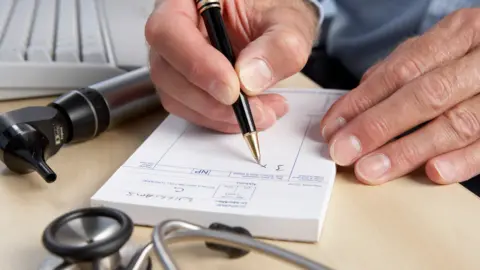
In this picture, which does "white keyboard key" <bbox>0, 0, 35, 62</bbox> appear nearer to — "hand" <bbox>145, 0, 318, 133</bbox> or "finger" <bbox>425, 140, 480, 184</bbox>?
"hand" <bbox>145, 0, 318, 133</bbox>

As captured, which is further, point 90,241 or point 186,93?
point 186,93

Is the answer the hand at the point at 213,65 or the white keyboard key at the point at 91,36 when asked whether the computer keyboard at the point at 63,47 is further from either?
the hand at the point at 213,65

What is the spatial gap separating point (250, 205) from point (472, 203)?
17cm

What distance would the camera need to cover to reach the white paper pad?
1.32ft

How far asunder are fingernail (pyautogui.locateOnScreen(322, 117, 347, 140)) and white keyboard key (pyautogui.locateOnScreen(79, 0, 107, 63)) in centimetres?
29

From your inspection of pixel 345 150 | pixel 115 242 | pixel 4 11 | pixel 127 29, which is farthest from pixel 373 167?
pixel 4 11

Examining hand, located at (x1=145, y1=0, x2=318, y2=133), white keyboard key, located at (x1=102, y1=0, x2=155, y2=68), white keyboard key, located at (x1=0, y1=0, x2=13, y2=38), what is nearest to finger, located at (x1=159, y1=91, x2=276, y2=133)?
hand, located at (x1=145, y1=0, x2=318, y2=133)

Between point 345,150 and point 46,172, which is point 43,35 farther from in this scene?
point 345,150

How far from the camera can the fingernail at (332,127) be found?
52 cm

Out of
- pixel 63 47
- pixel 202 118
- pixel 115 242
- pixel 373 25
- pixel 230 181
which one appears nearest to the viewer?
pixel 115 242

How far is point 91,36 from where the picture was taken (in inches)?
28.5

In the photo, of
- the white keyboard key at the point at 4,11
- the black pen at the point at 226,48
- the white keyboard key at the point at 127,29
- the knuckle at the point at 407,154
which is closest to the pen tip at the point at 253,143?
the black pen at the point at 226,48

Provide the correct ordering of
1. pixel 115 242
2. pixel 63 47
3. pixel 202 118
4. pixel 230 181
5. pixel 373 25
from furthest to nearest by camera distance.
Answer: pixel 373 25 → pixel 63 47 → pixel 202 118 → pixel 230 181 → pixel 115 242

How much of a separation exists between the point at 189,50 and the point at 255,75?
0.20 ft
